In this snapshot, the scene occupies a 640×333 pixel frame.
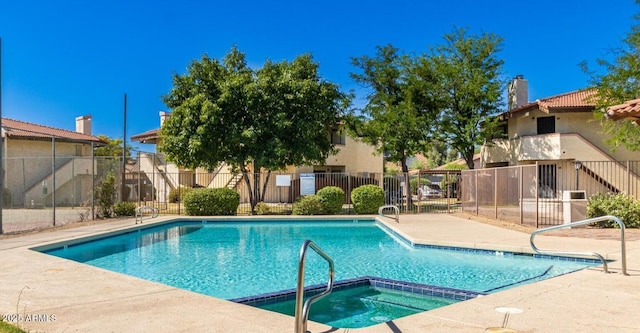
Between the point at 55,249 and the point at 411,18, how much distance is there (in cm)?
2306

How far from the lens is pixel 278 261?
11086mm

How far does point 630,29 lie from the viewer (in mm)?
20500

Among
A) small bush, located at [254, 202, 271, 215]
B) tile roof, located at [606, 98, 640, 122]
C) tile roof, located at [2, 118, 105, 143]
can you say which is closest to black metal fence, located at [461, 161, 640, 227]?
small bush, located at [254, 202, 271, 215]

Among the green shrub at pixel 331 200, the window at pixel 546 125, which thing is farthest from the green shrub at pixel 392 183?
the window at pixel 546 125

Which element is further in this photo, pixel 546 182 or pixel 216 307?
pixel 546 182

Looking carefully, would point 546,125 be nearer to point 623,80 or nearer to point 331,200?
point 623,80

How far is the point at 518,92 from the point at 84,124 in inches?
1245

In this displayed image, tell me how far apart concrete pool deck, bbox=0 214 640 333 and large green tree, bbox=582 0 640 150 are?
14391mm

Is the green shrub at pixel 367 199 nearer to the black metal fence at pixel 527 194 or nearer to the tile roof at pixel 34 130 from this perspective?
the black metal fence at pixel 527 194

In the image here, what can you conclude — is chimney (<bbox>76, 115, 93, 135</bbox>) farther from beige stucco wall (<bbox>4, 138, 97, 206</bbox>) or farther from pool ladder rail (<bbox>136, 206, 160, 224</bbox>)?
pool ladder rail (<bbox>136, 206, 160, 224</bbox>)

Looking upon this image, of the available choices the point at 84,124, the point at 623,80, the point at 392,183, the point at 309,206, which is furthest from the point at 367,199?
the point at 84,124

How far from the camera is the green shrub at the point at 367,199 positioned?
21.2 meters

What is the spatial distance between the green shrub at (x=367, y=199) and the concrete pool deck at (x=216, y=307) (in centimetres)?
1318

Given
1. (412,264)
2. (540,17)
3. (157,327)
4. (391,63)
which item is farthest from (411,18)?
(157,327)
